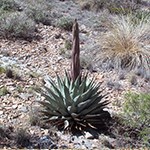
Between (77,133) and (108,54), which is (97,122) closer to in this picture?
(77,133)

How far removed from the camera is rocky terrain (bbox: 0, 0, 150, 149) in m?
5.08

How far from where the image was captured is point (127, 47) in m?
8.18

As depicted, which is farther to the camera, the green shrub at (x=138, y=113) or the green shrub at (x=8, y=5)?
the green shrub at (x=8, y=5)

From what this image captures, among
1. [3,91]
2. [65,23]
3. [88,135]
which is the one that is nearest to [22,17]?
[65,23]

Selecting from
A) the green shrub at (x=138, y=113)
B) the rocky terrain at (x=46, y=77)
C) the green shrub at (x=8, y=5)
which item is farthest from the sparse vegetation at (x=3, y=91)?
the green shrub at (x=8, y=5)

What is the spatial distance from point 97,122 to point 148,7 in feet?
26.7

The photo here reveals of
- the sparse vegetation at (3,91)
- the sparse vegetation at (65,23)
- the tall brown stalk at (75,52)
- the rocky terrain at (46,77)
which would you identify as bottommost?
the sparse vegetation at (3,91)

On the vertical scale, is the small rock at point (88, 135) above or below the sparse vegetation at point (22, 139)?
above

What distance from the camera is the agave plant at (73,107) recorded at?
529 centimetres

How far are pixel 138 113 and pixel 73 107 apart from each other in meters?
0.87

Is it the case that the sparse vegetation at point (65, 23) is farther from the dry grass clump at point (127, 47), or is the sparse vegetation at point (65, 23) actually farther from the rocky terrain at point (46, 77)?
the dry grass clump at point (127, 47)

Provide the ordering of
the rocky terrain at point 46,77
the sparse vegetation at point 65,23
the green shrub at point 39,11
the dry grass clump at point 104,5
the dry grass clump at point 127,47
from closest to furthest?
1. the rocky terrain at point 46,77
2. the dry grass clump at point 127,47
3. the sparse vegetation at point 65,23
4. the green shrub at point 39,11
5. the dry grass clump at point 104,5

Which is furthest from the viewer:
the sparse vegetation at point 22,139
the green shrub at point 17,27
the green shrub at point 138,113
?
the green shrub at point 17,27

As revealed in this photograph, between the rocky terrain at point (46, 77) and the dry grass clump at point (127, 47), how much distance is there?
24 cm
